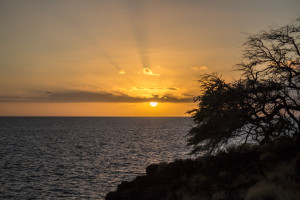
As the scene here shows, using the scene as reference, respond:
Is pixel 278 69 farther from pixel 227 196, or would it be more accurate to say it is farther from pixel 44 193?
pixel 44 193

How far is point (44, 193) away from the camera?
3028 centimetres

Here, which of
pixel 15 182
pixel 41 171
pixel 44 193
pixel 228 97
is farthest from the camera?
pixel 41 171

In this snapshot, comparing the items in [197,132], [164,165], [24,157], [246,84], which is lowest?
[24,157]

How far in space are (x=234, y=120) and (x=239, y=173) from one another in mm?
3840

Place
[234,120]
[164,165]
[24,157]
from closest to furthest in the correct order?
1. [234,120]
2. [164,165]
3. [24,157]

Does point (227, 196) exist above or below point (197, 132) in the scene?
below

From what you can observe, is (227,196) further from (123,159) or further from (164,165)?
(123,159)

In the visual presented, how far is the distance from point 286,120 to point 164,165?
12.0m

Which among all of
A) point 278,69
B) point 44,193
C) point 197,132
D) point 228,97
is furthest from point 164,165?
point 44,193

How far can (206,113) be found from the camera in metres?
18.7

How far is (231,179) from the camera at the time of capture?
55.6 ft

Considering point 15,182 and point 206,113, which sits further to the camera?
point 15,182

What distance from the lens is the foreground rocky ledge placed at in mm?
12712

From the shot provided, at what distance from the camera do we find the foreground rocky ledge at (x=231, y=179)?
41.7 feet
